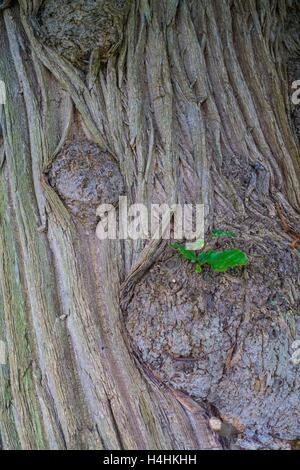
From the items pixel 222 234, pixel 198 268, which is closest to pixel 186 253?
pixel 198 268

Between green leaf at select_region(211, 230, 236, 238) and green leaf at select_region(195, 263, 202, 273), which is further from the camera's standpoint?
green leaf at select_region(211, 230, 236, 238)

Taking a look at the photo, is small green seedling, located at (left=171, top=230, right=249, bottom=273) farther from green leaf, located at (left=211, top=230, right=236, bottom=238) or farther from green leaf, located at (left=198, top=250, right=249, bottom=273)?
green leaf, located at (left=211, top=230, right=236, bottom=238)

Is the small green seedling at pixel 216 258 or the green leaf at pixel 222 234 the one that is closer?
the small green seedling at pixel 216 258

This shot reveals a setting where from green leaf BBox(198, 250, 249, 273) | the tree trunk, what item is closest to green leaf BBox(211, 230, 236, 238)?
the tree trunk

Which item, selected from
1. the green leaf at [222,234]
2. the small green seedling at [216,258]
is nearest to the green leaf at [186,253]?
the small green seedling at [216,258]

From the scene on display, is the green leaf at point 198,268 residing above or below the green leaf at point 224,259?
below

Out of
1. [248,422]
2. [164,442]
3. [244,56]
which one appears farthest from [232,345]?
[244,56]

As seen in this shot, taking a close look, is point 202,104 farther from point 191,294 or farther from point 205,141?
point 191,294

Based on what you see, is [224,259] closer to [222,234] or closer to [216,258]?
Answer: [216,258]

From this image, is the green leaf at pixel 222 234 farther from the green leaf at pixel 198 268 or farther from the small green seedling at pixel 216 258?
the green leaf at pixel 198 268

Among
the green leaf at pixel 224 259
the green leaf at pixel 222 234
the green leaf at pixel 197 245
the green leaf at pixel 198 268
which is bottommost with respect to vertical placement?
the green leaf at pixel 198 268
